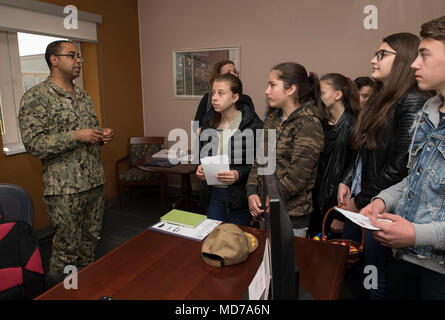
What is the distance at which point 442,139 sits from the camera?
108cm

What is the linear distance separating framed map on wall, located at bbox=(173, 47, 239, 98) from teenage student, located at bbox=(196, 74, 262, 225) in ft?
7.18

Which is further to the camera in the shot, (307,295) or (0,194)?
(0,194)

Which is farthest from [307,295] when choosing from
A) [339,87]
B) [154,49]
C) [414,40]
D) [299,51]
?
[154,49]

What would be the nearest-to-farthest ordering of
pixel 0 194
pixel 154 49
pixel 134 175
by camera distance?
pixel 0 194, pixel 134 175, pixel 154 49

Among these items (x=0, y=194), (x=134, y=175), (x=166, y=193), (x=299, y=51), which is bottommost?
(x=166, y=193)

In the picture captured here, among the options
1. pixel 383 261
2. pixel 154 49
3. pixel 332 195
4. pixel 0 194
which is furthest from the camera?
pixel 154 49

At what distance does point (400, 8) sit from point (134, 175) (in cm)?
374

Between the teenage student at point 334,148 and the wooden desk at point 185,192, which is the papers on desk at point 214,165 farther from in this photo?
the wooden desk at point 185,192

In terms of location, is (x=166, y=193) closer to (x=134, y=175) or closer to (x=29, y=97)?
(x=134, y=175)

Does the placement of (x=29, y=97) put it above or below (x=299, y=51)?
below

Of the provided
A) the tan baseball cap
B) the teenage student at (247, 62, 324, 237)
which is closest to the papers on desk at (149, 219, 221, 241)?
the tan baseball cap

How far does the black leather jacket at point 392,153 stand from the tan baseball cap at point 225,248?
2.65 ft

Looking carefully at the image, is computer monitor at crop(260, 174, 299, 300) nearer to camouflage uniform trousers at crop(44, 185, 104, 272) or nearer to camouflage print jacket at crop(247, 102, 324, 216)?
camouflage print jacket at crop(247, 102, 324, 216)

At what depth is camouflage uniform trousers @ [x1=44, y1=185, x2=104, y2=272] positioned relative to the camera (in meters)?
2.23
